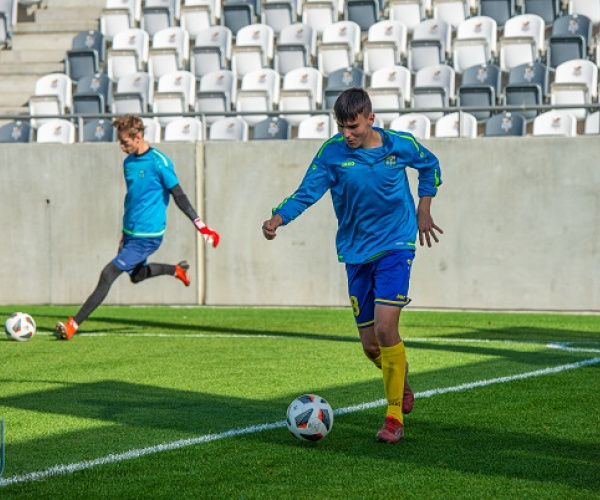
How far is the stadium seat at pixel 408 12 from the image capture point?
20.6 m

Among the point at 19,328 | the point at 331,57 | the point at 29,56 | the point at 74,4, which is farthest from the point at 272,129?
the point at 74,4

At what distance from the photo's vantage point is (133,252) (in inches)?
488

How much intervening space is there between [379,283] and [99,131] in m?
12.4

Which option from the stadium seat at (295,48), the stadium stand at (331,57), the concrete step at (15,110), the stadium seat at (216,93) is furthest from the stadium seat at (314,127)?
the concrete step at (15,110)

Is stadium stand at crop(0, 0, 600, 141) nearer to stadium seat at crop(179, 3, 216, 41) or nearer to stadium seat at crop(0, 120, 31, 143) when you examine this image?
stadium seat at crop(179, 3, 216, 41)

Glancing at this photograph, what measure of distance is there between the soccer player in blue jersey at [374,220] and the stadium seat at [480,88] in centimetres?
1024

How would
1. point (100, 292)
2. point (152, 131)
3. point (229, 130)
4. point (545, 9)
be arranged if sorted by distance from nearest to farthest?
point (100, 292), point (229, 130), point (152, 131), point (545, 9)

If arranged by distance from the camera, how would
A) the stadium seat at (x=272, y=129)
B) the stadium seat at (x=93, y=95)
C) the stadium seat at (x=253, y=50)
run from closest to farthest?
1. the stadium seat at (x=272, y=129)
2. the stadium seat at (x=93, y=95)
3. the stadium seat at (x=253, y=50)

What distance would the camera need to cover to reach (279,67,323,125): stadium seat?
18.8 m

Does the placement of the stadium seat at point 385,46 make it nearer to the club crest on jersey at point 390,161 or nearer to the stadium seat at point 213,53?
the stadium seat at point 213,53

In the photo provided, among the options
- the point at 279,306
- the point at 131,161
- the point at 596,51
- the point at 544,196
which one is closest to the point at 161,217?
the point at 131,161

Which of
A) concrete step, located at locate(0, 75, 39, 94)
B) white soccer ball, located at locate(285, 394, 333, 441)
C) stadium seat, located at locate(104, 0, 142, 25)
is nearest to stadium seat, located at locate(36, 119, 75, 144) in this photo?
concrete step, located at locate(0, 75, 39, 94)

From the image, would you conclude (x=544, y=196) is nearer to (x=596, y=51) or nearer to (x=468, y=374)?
(x=596, y=51)

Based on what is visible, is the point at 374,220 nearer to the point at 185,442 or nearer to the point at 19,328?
the point at 185,442
